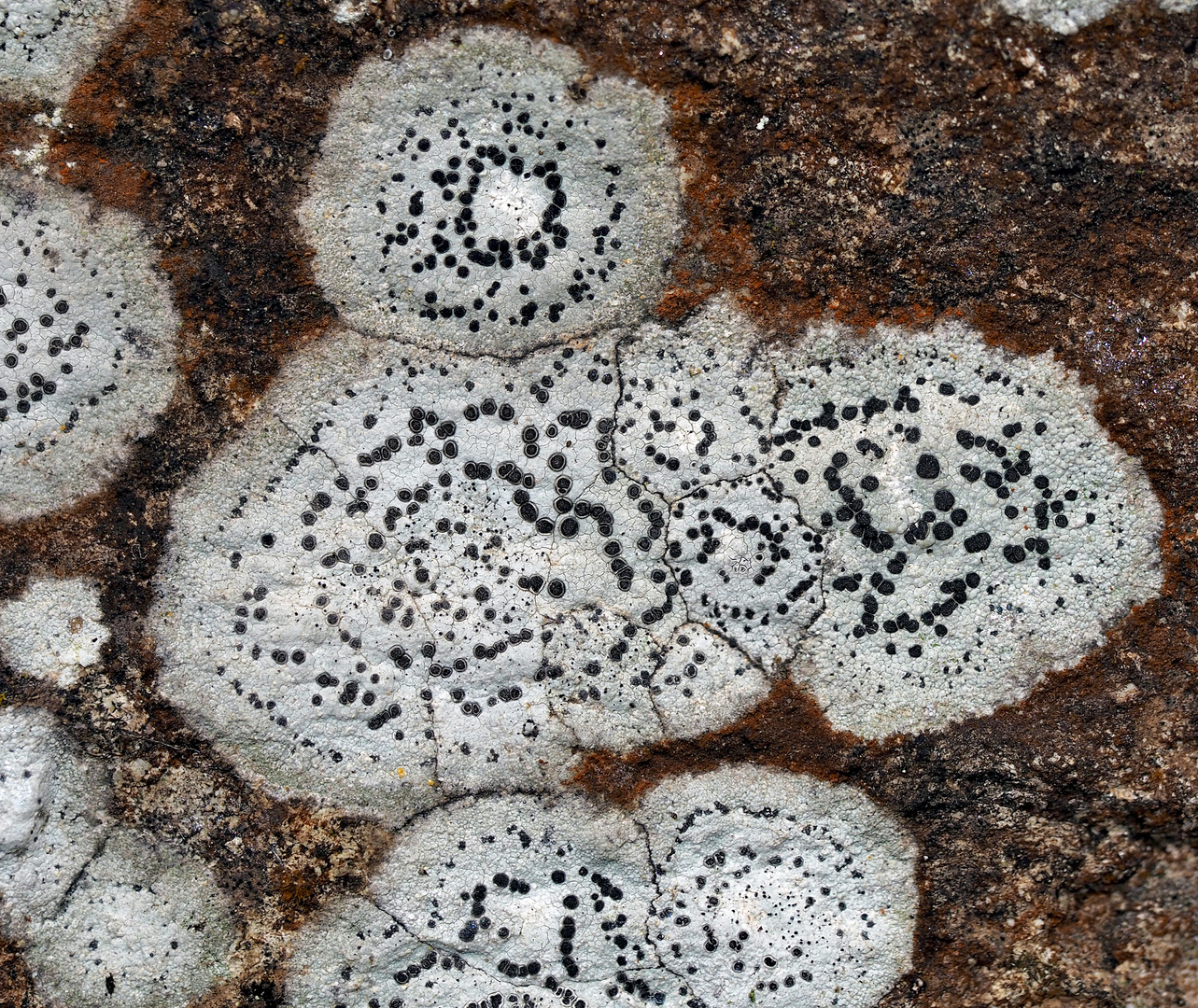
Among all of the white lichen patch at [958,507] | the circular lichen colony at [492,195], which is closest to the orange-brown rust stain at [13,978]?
the circular lichen colony at [492,195]

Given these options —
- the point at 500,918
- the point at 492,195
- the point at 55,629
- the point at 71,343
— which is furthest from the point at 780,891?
the point at 71,343

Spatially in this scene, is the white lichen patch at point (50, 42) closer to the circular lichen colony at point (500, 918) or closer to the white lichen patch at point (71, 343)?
the white lichen patch at point (71, 343)

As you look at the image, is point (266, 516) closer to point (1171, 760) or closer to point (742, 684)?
point (742, 684)

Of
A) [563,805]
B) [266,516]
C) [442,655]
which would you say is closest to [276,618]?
[266,516]

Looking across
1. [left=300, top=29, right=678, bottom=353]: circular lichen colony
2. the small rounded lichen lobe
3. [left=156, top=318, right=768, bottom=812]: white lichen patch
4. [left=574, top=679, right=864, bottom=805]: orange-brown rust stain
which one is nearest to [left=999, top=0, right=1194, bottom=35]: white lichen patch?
[left=300, top=29, right=678, bottom=353]: circular lichen colony

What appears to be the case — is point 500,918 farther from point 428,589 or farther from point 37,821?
point 37,821

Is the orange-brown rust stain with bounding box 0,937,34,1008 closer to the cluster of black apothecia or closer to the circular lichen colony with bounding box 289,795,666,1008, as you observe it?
the circular lichen colony with bounding box 289,795,666,1008
